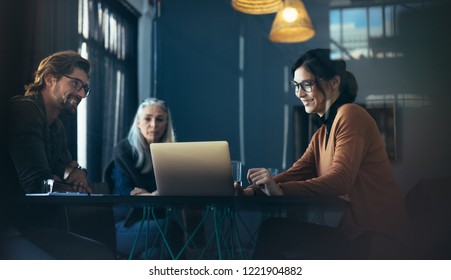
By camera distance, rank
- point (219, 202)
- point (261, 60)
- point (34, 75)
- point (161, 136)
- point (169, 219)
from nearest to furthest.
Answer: point (219, 202) < point (169, 219) < point (34, 75) < point (261, 60) < point (161, 136)

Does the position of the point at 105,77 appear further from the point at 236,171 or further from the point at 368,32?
the point at 368,32

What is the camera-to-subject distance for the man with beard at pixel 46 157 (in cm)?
207

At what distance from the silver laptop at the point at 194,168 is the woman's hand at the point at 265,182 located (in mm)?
100

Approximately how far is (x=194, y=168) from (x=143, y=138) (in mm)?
1219

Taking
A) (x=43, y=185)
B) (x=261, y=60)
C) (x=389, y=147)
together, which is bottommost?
(x=43, y=185)

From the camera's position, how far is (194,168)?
1767mm

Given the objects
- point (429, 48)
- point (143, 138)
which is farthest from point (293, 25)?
point (143, 138)

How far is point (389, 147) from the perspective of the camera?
2.08 meters

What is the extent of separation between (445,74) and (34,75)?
181cm

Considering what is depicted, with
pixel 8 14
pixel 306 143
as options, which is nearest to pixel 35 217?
pixel 8 14

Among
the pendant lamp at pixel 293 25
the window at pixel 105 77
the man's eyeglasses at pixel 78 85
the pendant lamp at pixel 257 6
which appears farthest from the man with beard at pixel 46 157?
the pendant lamp at pixel 293 25

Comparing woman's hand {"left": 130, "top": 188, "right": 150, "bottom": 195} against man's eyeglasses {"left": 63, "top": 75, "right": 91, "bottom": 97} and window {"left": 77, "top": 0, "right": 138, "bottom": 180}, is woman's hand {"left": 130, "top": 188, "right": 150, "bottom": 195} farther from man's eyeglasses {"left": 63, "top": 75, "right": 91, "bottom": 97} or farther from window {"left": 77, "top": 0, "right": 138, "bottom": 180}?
man's eyeglasses {"left": 63, "top": 75, "right": 91, "bottom": 97}

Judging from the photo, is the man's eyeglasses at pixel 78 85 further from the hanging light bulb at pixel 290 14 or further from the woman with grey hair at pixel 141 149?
the hanging light bulb at pixel 290 14

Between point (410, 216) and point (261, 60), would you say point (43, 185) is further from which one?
point (410, 216)
